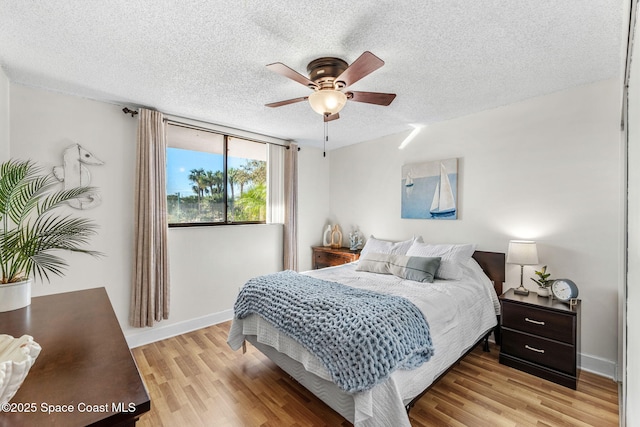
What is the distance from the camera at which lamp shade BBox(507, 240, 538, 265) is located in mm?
2521

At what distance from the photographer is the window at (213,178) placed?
3396 mm

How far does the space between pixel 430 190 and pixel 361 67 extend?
2.20 m

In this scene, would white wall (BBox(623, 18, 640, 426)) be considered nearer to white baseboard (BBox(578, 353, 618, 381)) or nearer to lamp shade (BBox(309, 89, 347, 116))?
lamp shade (BBox(309, 89, 347, 116))

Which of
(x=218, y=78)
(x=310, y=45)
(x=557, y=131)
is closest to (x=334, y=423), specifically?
(x=310, y=45)

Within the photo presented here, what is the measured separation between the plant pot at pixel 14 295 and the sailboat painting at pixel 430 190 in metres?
3.54

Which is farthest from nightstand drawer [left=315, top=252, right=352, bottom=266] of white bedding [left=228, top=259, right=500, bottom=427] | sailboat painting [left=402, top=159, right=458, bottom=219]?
sailboat painting [left=402, top=159, right=458, bottom=219]

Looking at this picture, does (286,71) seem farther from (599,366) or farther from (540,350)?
(599,366)

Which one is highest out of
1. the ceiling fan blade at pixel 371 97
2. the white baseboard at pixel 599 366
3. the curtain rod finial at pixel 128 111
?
the curtain rod finial at pixel 128 111

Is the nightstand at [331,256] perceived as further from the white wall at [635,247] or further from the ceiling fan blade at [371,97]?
the white wall at [635,247]

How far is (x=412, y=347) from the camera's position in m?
1.74

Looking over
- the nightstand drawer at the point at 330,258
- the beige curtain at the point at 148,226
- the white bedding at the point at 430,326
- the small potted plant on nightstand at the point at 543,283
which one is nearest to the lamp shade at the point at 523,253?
the small potted plant on nightstand at the point at 543,283

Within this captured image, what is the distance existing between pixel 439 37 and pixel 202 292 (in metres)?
3.50

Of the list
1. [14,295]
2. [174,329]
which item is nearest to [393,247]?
[174,329]

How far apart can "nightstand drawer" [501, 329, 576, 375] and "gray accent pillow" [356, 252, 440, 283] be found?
81cm
